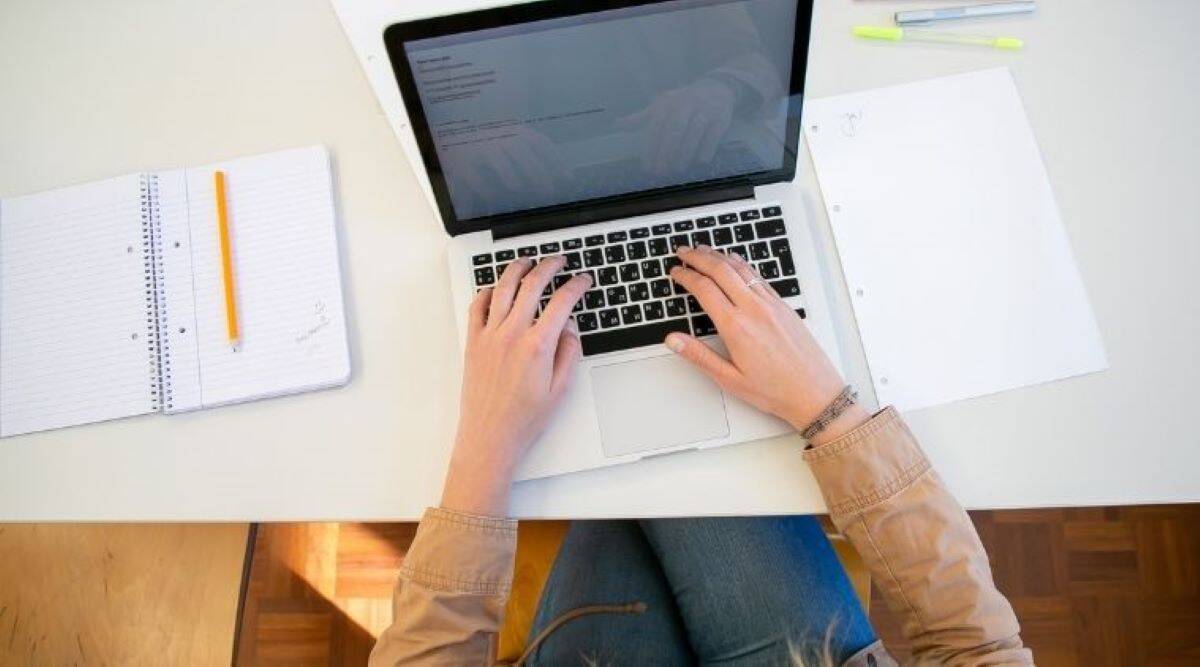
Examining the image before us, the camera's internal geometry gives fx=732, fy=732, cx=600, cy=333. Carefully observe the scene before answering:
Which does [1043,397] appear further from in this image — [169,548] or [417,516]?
[169,548]

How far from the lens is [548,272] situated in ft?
2.15

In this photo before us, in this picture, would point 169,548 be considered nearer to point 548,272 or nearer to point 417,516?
point 417,516

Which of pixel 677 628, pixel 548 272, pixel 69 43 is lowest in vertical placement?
pixel 677 628

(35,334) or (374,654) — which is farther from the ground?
(35,334)

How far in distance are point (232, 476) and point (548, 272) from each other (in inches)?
13.7

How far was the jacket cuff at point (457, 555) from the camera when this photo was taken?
0.61 m

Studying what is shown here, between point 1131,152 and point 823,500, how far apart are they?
46 centimetres

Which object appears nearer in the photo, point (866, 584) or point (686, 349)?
point (686, 349)

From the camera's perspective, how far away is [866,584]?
33.0 inches

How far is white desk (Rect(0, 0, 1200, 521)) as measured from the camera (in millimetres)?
646

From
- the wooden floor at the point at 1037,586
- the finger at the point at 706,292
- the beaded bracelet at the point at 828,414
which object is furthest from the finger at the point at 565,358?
the wooden floor at the point at 1037,586

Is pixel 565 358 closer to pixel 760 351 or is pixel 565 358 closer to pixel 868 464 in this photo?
pixel 760 351

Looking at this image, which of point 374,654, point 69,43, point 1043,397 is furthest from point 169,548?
point 1043,397

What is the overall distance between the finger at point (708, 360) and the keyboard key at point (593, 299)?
73mm
